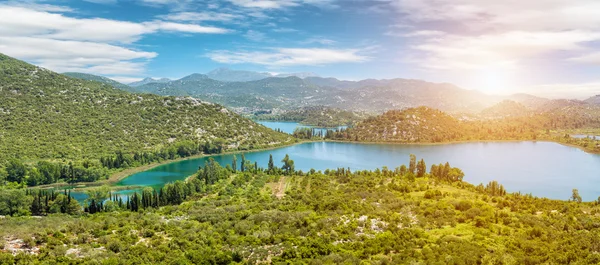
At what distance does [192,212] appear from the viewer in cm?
6100

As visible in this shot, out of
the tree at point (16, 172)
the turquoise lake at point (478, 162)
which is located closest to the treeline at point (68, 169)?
the tree at point (16, 172)

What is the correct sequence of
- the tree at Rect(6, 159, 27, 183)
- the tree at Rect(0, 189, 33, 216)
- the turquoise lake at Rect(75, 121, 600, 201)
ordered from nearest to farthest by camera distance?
the tree at Rect(0, 189, 33, 216)
the tree at Rect(6, 159, 27, 183)
the turquoise lake at Rect(75, 121, 600, 201)

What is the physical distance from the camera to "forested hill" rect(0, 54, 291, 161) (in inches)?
5133

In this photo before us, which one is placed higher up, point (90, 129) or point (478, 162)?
point (90, 129)

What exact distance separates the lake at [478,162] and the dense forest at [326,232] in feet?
144

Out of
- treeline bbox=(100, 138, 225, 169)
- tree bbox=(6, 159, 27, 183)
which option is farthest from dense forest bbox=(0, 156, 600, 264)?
treeline bbox=(100, 138, 225, 169)

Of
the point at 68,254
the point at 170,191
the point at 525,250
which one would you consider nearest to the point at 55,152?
the point at 170,191

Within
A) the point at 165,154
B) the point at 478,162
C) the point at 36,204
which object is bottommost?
the point at 478,162

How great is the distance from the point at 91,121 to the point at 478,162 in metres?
157

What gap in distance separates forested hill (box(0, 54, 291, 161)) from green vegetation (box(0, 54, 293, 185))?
0.85 ft

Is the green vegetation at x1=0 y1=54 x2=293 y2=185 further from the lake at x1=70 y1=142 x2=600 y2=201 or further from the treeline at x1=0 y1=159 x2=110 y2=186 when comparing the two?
the lake at x1=70 y1=142 x2=600 y2=201

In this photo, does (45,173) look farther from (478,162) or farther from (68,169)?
(478,162)

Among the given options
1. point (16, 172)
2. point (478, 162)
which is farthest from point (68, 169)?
point (478, 162)

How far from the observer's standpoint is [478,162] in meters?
140
